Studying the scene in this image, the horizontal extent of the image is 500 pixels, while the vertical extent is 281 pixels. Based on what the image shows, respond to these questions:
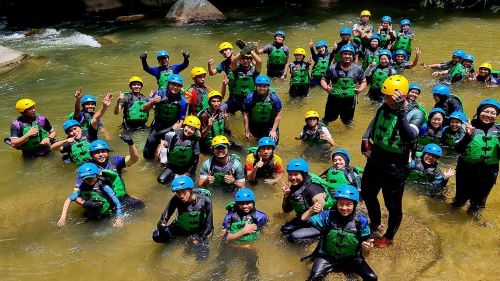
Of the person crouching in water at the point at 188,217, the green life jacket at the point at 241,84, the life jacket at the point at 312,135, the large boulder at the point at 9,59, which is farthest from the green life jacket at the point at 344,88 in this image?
the large boulder at the point at 9,59

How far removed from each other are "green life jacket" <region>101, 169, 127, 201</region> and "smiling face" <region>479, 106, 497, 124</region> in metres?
5.02

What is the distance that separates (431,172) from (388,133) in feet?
8.61

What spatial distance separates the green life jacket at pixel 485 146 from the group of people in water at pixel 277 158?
0.04 feet

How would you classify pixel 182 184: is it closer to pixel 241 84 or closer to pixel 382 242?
pixel 382 242

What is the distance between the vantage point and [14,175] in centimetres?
827

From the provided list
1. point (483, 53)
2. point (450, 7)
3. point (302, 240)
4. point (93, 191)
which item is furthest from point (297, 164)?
point (450, 7)

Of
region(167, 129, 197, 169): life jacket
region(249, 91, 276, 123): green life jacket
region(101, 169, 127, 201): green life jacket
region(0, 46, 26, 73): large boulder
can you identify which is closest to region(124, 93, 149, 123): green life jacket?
region(167, 129, 197, 169): life jacket

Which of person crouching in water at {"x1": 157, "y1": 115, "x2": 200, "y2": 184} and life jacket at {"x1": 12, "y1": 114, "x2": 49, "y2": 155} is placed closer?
person crouching in water at {"x1": 157, "y1": 115, "x2": 200, "y2": 184}

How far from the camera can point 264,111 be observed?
8180 mm

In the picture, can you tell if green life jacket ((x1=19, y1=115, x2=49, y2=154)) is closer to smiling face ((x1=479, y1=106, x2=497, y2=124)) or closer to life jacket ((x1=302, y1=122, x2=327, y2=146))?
life jacket ((x1=302, y1=122, x2=327, y2=146))

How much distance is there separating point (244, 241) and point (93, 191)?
2232 millimetres

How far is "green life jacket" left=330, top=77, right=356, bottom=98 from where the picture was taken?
28.5ft

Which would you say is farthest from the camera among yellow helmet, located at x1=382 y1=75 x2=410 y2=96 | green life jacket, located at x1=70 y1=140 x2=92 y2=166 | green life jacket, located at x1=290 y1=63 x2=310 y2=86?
green life jacket, located at x1=290 y1=63 x2=310 y2=86

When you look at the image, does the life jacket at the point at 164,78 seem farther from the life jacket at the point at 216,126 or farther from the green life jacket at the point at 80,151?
the green life jacket at the point at 80,151
